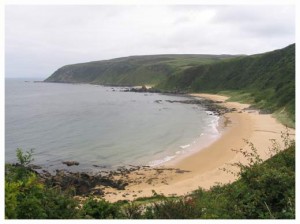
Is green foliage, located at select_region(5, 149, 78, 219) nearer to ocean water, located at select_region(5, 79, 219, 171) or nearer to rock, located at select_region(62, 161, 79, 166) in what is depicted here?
ocean water, located at select_region(5, 79, 219, 171)

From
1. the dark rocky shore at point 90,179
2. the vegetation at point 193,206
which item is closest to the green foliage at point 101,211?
the vegetation at point 193,206

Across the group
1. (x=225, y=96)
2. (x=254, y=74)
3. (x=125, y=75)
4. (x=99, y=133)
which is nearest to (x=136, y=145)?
(x=99, y=133)

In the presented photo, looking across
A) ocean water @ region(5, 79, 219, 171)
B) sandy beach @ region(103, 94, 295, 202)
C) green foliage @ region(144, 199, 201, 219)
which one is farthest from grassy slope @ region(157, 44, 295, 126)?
green foliage @ region(144, 199, 201, 219)

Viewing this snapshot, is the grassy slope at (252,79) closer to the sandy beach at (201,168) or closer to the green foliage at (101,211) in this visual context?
the sandy beach at (201,168)

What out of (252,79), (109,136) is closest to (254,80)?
(252,79)

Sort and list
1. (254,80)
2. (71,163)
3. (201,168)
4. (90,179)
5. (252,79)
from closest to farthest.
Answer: (90,179)
(201,168)
(71,163)
(254,80)
(252,79)

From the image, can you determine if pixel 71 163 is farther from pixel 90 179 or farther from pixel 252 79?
pixel 252 79

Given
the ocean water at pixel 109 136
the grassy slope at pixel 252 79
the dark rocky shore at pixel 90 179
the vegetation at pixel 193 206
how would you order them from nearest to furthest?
the vegetation at pixel 193 206, the dark rocky shore at pixel 90 179, the ocean water at pixel 109 136, the grassy slope at pixel 252 79
